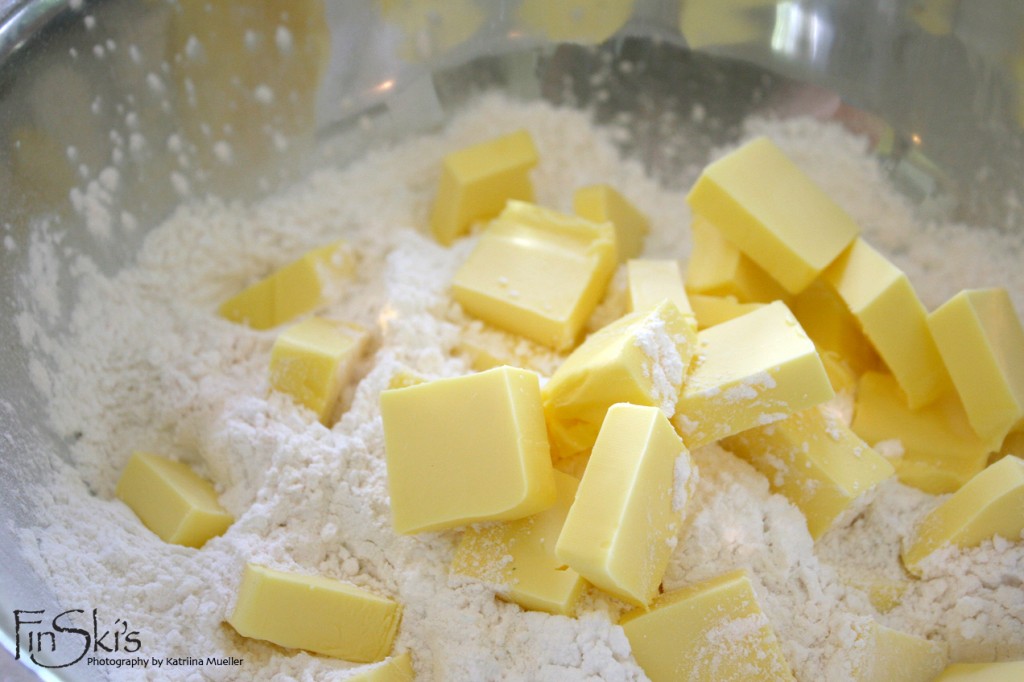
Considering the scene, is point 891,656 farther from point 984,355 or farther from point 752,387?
point 984,355

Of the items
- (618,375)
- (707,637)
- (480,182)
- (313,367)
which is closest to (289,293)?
(313,367)

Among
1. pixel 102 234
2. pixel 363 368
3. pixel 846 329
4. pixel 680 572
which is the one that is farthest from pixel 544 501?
pixel 102 234

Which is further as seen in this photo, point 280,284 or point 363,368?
point 280,284

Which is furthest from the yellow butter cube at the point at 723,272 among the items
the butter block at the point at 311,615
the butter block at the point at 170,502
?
the butter block at the point at 170,502

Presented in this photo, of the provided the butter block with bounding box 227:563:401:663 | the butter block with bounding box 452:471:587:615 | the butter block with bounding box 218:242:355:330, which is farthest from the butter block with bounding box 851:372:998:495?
the butter block with bounding box 218:242:355:330

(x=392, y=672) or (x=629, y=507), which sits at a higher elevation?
(x=629, y=507)

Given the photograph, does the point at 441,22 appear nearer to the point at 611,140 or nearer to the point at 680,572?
the point at 611,140

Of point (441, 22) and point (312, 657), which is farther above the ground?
point (441, 22)
